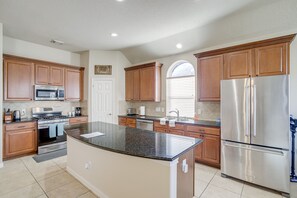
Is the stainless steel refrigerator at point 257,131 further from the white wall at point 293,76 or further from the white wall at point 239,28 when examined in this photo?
the white wall at point 239,28

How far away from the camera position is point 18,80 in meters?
3.83

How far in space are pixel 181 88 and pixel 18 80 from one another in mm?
4454

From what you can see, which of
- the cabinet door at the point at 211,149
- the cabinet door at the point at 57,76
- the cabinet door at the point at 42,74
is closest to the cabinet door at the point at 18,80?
the cabinet door at the point at 42,74

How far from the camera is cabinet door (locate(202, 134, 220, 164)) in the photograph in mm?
3070

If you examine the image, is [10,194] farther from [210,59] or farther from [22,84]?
[210,59]

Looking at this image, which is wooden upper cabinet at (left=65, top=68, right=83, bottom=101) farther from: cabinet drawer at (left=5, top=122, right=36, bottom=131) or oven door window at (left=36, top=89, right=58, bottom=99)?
cabinet drawer at (left=5, top=122, right=36, bottom=131)

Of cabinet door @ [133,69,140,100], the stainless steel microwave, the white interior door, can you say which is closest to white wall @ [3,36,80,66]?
the stainless steel microwave

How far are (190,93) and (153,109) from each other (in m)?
1.40

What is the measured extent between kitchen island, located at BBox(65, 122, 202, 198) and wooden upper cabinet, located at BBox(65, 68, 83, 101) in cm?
306

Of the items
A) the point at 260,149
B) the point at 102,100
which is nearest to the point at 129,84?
the point at 102,100

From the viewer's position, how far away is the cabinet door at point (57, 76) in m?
4.47

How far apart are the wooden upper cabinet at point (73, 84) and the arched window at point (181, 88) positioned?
3.05 metres

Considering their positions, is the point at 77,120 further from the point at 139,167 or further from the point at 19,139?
the point at 139,167

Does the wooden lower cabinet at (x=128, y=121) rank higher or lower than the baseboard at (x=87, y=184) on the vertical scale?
higher
